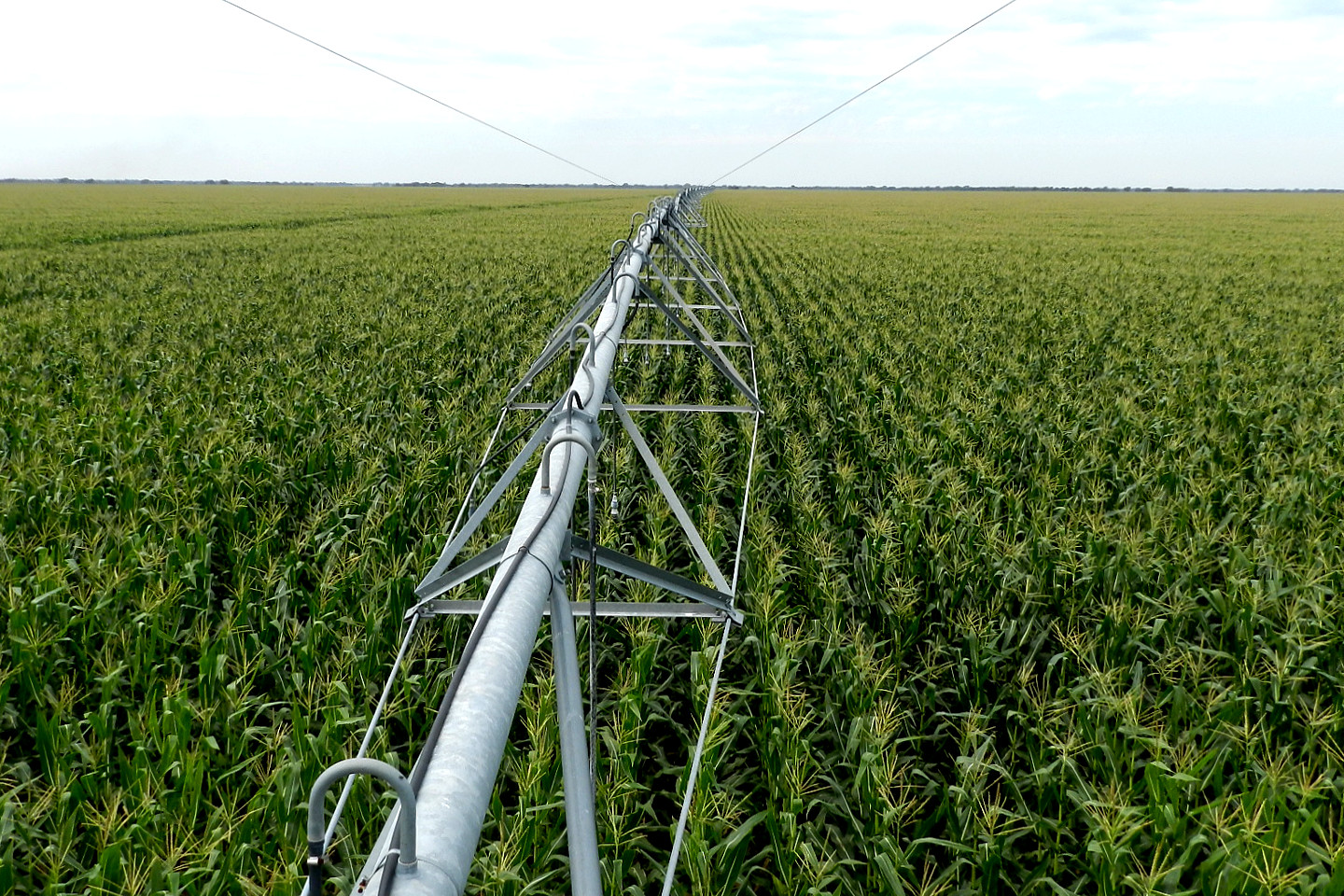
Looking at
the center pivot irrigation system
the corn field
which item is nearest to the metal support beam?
the center pivot irrigation system

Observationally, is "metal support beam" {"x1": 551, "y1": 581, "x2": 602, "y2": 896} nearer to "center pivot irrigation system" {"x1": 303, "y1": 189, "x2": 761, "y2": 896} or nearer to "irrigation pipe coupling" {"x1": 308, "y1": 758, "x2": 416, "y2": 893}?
"center pivot irrigation system" {"x1": 303, "y1": 189, "x2": 761, "y2": 896}

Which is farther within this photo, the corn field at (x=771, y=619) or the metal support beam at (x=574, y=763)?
the corn field at (x=771, y=619)

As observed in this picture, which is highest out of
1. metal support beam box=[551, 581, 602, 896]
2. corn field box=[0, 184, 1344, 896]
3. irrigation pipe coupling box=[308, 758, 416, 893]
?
irrigation pipe coupling box=[308, 758, 416, 893]

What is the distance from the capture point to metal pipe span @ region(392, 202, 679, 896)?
1.09 meters

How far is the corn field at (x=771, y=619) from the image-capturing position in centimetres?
256

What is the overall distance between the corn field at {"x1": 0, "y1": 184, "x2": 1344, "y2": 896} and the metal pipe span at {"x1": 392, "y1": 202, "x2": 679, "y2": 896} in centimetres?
96

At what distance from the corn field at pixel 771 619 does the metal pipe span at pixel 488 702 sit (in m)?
0.96

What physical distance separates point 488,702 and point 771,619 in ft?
8.76

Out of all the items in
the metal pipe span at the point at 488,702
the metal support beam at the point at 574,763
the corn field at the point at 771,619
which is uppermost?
the metal pipe span at the point at 488,702

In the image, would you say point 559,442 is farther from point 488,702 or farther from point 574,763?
point 488,702

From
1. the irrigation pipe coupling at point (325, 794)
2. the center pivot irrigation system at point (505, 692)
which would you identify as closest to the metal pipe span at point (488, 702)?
the center pivot irrigation system at point (505, 692)

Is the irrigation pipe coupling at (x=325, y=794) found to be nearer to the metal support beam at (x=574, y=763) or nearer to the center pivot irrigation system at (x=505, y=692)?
the center pivot irrigation system at (x=505, y=692)

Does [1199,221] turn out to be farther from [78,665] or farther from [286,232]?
[78,665]

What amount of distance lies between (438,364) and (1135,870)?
7.47m
